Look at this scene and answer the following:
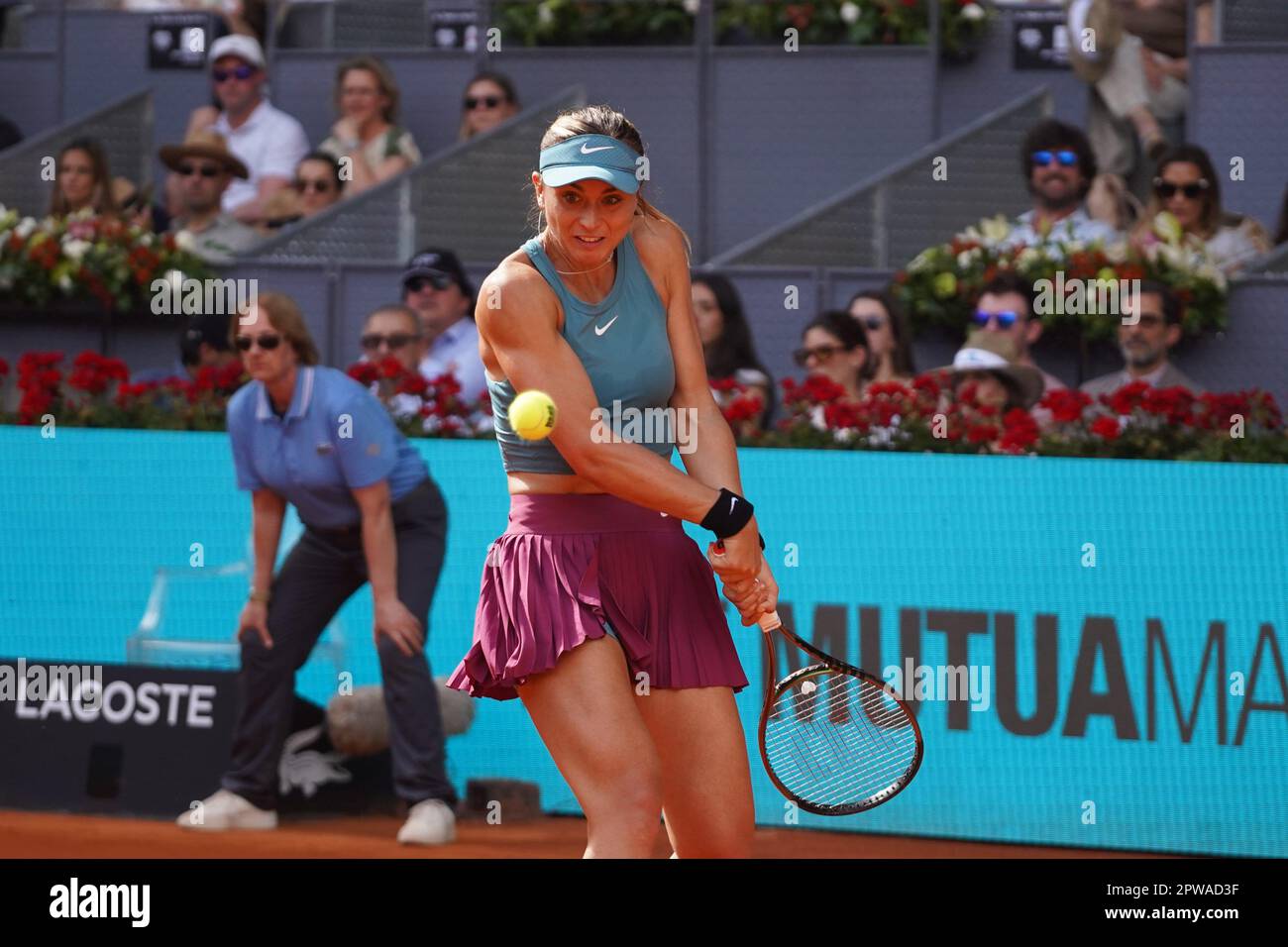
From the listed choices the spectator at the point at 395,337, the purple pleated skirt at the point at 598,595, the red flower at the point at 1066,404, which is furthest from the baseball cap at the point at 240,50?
the purple pleated skirt at the point at 598,595

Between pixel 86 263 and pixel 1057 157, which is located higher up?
pixel 1057 157

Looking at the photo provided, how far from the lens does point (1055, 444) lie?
6883 millimetres

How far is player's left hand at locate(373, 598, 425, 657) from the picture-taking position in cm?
705

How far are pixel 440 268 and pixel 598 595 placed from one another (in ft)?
15.6

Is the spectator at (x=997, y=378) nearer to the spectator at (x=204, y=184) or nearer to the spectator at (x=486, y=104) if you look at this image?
the spectator at (x=486, y=104)

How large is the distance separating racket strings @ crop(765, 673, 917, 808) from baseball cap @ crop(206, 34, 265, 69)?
254 inches

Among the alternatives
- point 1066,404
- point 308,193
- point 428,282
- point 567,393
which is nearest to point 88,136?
point 308,193

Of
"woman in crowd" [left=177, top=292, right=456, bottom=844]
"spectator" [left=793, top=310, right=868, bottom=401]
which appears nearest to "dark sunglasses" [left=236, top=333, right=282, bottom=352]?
"woman in crowd" [left=177, top=292, right=456, bottom=844]

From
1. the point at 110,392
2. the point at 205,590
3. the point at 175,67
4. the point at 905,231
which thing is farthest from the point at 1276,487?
the point at 175,67

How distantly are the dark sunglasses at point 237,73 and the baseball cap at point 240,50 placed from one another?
0.14 feet

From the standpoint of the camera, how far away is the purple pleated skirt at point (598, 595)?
3.70m

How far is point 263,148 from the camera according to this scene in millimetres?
10016

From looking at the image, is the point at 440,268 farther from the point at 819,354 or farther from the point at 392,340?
the point at 819,354

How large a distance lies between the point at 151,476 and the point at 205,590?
49cm
